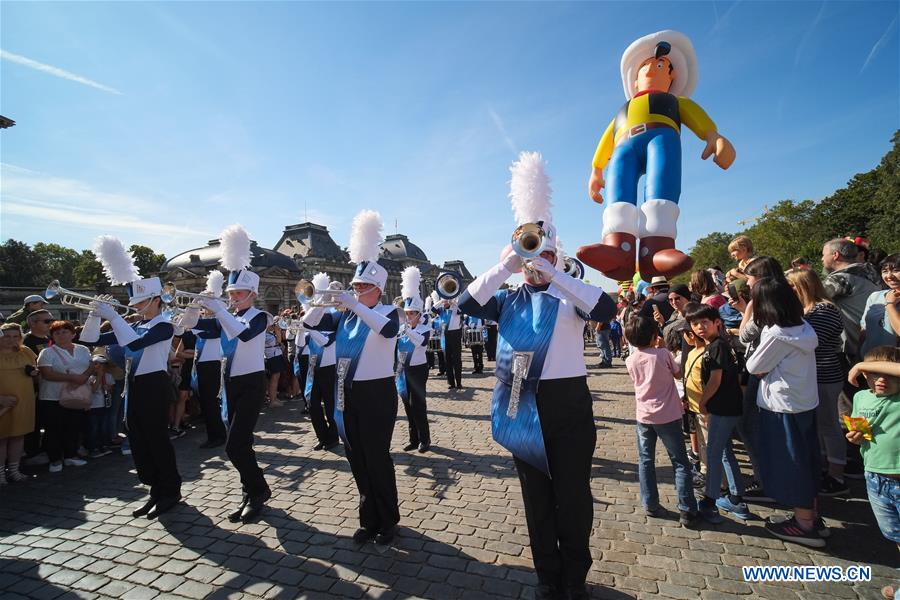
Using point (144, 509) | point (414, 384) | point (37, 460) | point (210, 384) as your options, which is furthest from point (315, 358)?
point (37, 460)

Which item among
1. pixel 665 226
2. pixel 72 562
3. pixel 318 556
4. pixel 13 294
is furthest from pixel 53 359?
pixel 13 294

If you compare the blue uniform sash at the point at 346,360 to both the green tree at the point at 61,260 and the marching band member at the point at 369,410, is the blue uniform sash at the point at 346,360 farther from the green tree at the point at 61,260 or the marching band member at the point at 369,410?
the green tree at the point at 61,260

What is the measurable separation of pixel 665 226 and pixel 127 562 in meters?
7.31

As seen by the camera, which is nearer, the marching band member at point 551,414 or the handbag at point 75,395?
the marching band member at point 551,414

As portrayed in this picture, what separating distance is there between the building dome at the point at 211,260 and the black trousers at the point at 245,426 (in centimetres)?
5283

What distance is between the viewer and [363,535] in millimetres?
3910

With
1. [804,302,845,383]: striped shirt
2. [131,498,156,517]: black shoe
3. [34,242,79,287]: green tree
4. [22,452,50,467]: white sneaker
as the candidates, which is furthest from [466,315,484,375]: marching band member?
[34,242,79,287]: green tree

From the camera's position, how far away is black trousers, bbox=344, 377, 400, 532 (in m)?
3.90

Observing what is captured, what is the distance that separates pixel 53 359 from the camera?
6.56m

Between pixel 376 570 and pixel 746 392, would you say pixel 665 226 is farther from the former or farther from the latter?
pixel 376 570

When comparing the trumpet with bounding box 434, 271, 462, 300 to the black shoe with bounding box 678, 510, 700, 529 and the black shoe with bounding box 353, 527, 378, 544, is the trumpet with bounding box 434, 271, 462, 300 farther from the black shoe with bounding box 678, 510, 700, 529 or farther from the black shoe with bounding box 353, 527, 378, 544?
the black shoe with bounding box 678, 510, 700, 529

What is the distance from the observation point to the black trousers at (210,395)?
730 centimetres

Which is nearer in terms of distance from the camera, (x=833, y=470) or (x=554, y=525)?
(x=554, y=525)

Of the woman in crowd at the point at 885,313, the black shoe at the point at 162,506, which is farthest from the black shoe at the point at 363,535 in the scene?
the woman in crowd at the point at 885,313
